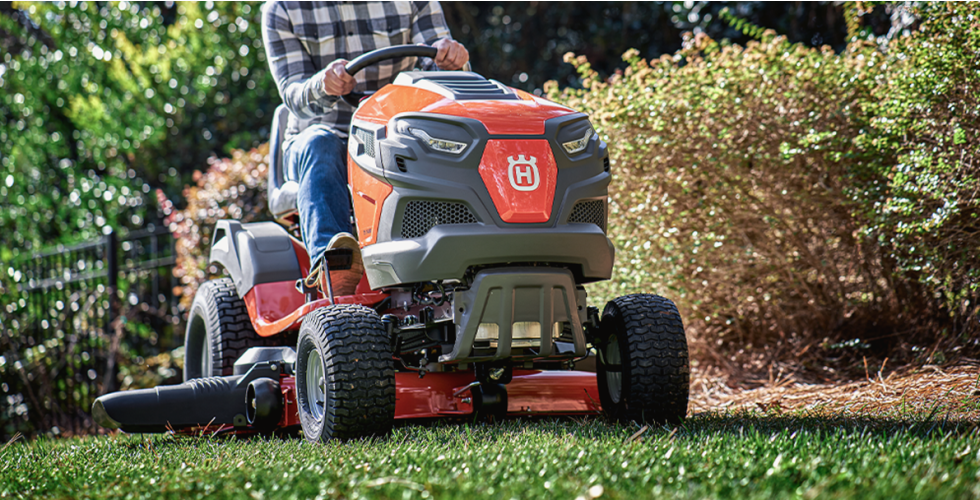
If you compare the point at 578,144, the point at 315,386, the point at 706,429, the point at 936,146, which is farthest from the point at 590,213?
the point at 936,146

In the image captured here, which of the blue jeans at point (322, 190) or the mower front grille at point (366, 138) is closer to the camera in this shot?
the mower front grille at point (366, 138)

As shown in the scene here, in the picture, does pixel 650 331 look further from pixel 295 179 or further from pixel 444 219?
pixel 295 179

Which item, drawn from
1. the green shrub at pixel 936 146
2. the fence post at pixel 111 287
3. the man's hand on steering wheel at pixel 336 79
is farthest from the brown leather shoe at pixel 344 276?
the fence post at pixel 111 287

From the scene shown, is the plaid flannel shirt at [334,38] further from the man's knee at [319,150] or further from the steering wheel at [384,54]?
the steering wheel at [384,54]

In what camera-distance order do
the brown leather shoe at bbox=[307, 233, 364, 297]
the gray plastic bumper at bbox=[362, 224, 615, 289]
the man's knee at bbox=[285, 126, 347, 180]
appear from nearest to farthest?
the gray plastic bumper at bbox=[362, 224, 615, 289]
the brown leather shoe at bbox=[307, 233, 364, 297]
the man's knee at bbox=[285, 126, 347, 180]

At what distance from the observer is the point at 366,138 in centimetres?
291

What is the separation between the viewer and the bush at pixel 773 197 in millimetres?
4148

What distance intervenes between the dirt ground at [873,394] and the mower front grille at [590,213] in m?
1.04

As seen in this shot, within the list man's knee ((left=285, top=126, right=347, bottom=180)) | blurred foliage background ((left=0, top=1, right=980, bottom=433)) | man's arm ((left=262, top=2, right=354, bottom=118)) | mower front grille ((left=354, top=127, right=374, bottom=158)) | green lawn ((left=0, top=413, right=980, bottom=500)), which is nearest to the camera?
green lawn ((left=0, top=413, right=980, bottom=500))

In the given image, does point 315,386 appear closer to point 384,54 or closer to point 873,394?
point 384,54

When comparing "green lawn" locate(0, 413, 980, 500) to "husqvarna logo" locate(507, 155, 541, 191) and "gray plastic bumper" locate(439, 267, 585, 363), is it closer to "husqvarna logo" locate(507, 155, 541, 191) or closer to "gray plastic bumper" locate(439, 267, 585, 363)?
"gray plastic bumper" locate(439, 267, 585, 363)

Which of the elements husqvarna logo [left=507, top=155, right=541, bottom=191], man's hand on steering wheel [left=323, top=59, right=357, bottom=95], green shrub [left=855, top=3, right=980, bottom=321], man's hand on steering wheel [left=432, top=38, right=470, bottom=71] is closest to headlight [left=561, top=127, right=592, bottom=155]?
husqvarna logo [left=507, top=155, right=541, bottom=191]

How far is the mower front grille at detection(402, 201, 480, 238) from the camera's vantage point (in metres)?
2.64

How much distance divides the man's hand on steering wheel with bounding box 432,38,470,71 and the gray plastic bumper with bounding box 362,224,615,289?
1.01m
